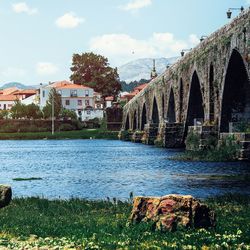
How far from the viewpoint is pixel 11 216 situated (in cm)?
1978

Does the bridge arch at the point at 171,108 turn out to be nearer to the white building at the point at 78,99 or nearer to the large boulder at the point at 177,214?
the large boulder at the point at 177,214

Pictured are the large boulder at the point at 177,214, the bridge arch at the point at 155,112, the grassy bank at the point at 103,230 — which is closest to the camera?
the grassy bank at the point at 103,230

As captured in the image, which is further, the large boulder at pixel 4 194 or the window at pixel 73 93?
the window at pixel 73 93

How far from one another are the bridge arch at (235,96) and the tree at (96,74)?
135 m

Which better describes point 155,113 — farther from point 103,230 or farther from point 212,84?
point 103,230

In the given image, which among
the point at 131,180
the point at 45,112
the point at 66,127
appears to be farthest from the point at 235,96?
the point at 45,112

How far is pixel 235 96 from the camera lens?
51.2 m

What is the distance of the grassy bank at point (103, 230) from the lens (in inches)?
523

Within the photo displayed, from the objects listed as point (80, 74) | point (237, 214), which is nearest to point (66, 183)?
point (237, 214)

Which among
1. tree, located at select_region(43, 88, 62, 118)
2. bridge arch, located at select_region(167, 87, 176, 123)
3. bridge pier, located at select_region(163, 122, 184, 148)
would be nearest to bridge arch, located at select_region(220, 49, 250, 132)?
bridge pier, located at select_region(163, 122, 184, 148)

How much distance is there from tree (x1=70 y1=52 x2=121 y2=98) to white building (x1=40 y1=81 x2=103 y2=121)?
4287 mm

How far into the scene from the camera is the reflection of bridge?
46438 mm

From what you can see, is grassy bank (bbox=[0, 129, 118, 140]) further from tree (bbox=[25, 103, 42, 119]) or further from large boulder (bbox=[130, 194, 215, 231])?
large boulder (bbox=[130, 194, 215, 231])

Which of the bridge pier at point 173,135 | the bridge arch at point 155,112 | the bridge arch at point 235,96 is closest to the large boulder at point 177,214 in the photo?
the bridge arch at point 235,96
